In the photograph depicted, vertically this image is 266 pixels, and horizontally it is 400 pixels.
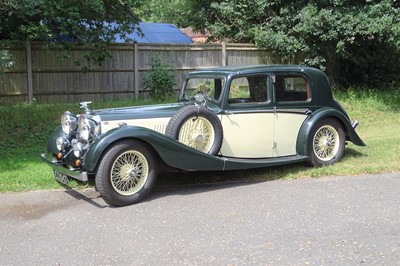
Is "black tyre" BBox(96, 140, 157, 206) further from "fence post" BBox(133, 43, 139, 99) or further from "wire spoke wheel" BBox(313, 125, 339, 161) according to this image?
"fence post" BBox(133, 43, 139, 99)

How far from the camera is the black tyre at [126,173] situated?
5770mm

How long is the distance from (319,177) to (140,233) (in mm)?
3358

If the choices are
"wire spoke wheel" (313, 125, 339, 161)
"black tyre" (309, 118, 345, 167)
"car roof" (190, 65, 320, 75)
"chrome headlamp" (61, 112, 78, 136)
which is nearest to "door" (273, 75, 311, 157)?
"car roof" (190, 65, 320, 75)

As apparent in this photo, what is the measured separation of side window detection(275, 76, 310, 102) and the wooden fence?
710 centimetres

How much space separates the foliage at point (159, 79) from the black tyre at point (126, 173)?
7721 mm

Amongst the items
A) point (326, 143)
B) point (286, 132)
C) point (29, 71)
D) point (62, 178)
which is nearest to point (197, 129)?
point (286, 132)

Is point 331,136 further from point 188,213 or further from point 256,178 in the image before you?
point 188,213

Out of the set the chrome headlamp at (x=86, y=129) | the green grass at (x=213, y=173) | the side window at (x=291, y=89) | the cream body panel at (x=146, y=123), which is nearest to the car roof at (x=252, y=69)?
the side window at (x=291, y=89)

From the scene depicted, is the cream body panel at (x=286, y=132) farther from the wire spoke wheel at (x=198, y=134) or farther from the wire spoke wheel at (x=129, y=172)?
the wire spoke wheel at (x=129, y=172)

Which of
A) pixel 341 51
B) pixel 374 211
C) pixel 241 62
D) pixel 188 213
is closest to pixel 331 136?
pixel 374 211

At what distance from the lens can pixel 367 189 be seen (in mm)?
6598

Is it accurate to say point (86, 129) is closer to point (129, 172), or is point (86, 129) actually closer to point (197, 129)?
point (129, 172)

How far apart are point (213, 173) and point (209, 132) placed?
1.16 meters

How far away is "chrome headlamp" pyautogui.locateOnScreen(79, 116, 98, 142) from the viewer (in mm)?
6116
